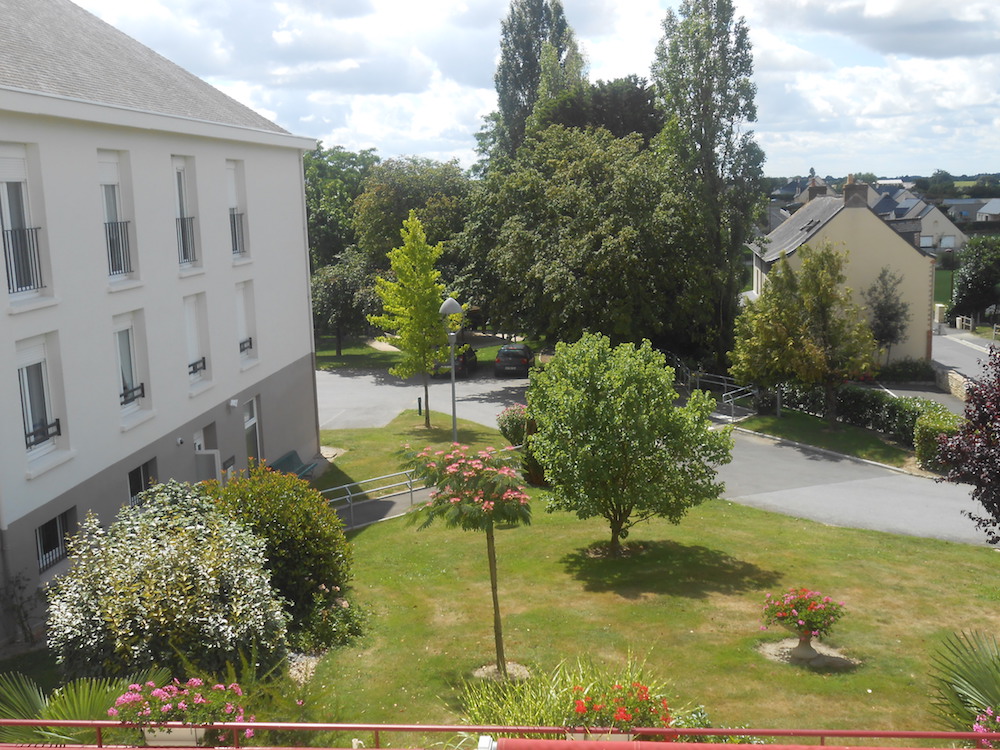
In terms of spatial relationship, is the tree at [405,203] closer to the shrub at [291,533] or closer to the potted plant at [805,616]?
the shrub at [291,533]

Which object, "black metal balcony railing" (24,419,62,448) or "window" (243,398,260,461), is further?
"window" (243,398,260,461)

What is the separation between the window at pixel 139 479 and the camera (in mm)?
18461

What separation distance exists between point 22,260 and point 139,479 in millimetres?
5543

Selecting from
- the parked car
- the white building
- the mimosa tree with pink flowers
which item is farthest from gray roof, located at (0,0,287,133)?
the parked car

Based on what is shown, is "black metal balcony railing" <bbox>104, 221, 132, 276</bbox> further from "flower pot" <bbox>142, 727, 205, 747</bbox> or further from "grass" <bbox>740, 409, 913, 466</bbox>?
"grass" <bbox>740, 409, 913, 466</bbox>

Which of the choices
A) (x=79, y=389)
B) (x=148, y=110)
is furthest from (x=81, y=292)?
(x=148, y=110)

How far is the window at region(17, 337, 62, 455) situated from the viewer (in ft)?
49.0

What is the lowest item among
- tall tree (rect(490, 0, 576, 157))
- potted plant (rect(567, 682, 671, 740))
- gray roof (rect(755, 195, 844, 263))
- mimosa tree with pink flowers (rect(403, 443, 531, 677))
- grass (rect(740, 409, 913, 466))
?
grass (rect(740, 409, 913, 466))

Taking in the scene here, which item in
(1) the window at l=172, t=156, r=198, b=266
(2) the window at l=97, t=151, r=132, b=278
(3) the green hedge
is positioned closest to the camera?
(2) the window at l=97, t=151, r=132, b=278

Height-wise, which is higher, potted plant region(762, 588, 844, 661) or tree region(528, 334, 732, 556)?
tree region(528, 334, 732, 556)

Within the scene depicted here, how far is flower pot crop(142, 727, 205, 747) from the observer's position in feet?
27.6

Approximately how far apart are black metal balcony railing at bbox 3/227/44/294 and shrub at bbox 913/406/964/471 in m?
24.9

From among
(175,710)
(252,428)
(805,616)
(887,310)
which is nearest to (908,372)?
(887,310)

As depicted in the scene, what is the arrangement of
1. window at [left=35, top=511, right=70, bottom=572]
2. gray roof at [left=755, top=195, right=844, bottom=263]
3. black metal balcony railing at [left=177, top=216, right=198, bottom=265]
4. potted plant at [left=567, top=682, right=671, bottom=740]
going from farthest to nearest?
gray roof at [left=755, top=195, right=844, bottom=263] < black metal balcony railing at [left=177, top=216, right=198, bottom=265] < window at [left=35, top=511, right=70, bottom=572] < potted plant at [left=567, top=682, right=671, bottom=740]
